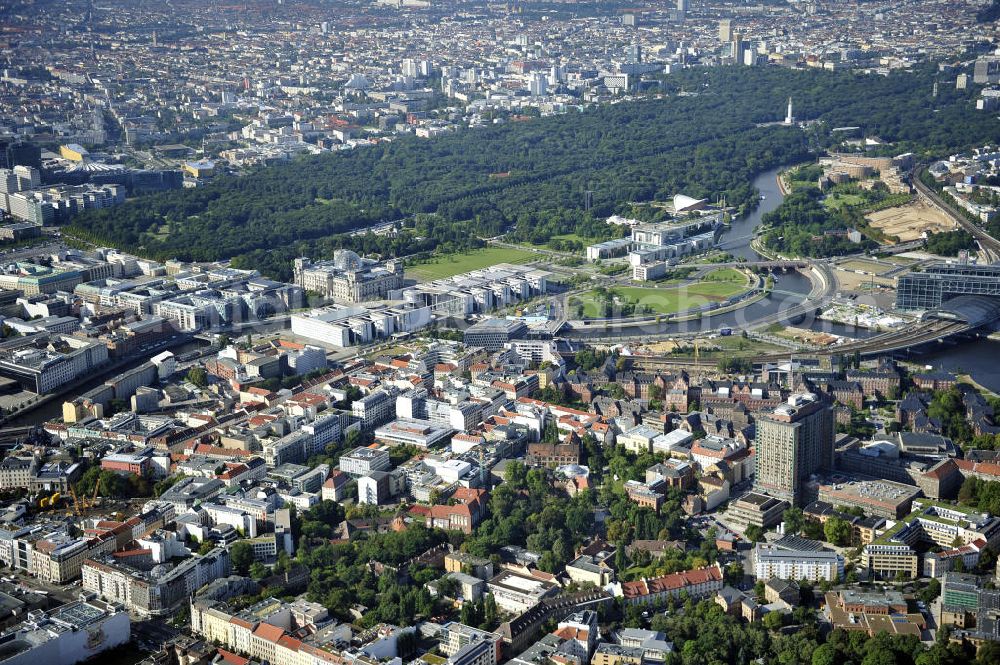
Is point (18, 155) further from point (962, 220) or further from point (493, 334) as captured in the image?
point (962, 220)

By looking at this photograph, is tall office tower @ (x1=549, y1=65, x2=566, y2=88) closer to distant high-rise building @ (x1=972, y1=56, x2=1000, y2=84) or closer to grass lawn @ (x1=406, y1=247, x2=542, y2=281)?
distant high-rise building @ (x1=972, y1=56, x2=1000, y2=84)

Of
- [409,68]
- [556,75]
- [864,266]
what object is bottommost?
[864,266]

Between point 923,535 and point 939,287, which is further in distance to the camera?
point 939,287

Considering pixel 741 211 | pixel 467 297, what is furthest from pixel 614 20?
pixel 467 297

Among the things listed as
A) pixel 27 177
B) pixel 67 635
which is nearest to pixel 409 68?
pixel 27 177

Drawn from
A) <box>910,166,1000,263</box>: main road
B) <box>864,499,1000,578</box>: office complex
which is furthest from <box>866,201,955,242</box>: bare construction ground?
<box>864,499,1000,578</box>: office complex

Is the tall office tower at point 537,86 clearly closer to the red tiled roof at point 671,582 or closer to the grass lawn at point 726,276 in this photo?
the grass lawn at point 726,276
